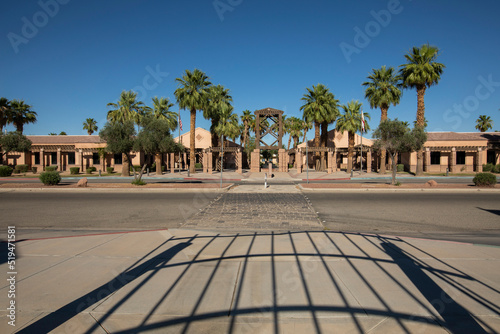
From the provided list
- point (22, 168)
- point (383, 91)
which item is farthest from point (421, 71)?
point (22, 168)

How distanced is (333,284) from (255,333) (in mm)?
1749

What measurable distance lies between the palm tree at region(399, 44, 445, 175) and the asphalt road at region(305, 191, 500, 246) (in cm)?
2140

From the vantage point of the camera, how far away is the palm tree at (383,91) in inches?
1438

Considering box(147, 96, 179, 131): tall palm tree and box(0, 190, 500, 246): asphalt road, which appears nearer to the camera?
box(0, 190, 500, 246): asphalt road

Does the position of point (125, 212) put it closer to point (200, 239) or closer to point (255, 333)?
point (200, 239)

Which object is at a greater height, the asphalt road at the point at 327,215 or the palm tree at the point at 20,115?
the palm tree at the point at 20,115

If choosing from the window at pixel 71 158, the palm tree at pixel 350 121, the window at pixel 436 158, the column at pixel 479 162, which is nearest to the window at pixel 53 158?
the window at pixel 71 158

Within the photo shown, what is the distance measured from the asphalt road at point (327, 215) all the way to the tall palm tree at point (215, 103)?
25.5 meters

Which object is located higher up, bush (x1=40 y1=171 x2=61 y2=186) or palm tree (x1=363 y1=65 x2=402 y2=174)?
palm tree (x1=363 y1=65 x2=402 y2=174)

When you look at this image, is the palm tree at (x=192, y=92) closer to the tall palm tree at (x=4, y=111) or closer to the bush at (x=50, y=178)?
the bush at (x=50, y=178)

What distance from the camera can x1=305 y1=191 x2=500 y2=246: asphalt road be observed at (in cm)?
853

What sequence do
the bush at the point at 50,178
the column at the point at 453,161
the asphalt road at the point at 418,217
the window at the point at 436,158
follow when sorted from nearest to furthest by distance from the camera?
the asphalt road at the point at 418,217, the bush at the point at 50,178, the column at the point at 453,161, the window at the point at 436,158

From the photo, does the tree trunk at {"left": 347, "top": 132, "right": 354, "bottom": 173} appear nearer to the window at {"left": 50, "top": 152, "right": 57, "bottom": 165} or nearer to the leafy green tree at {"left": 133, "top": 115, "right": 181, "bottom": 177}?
the leafy green tree at {"left": 133, "top": 115, "right": 181, "bottom": 177}

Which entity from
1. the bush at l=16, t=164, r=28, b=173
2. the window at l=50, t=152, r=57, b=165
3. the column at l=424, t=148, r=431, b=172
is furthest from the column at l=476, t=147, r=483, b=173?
the window at l=50, t=152, r=57, b=165
